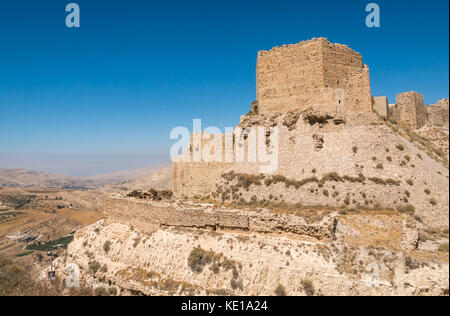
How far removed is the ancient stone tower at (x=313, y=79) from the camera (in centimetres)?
1386

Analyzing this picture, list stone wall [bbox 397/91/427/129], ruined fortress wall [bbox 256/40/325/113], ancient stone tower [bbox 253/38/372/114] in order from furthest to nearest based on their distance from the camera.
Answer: stone wall [bbox 397/91/427/129] → ruined fortress wall [bbox 256/40/325/113] → ancient stone tower [bbox 253/38/372/114]

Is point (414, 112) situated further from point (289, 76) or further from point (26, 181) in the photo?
point (26, 181)

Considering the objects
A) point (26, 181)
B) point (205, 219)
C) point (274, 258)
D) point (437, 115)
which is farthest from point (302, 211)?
point (26, 181)

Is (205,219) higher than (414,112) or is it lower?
lower

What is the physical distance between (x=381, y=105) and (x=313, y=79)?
3374 mm

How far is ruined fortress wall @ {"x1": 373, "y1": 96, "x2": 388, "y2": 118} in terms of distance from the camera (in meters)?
14.2

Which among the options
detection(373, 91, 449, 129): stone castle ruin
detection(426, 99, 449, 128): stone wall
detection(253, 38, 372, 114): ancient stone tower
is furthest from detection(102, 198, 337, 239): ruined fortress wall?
detection(426, 99, 449, 128): stone wall

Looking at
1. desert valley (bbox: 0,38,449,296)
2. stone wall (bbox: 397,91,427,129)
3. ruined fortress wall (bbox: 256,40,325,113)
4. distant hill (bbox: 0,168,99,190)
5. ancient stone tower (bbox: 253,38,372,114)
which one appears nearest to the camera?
desert valley (bbox: 0,38,449,296)

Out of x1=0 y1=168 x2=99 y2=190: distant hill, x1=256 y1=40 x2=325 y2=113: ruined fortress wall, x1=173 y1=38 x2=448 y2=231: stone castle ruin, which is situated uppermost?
x1=256 y1=40 x2=325 y2=113: ruined fortress wall

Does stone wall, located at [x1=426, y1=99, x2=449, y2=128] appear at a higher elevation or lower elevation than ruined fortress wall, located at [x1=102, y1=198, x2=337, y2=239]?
higher

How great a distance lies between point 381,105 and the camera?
1426cm

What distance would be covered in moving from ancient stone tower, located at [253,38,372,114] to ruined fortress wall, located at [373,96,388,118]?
1098 mm

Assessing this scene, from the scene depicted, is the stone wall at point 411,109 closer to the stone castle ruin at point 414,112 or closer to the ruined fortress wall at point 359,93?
the stone castle ruin at point 414,112

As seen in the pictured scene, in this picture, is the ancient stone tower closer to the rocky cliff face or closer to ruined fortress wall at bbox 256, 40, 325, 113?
ruined fortress wall at bbox 256, 40, 325, 113
